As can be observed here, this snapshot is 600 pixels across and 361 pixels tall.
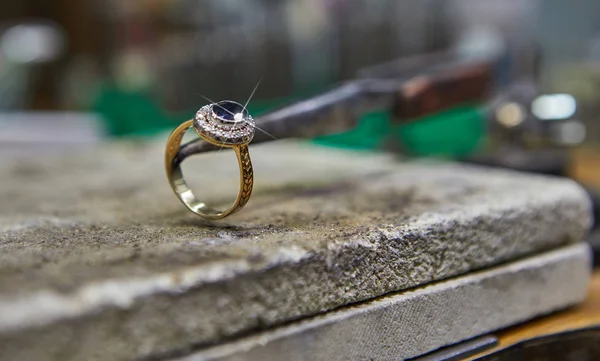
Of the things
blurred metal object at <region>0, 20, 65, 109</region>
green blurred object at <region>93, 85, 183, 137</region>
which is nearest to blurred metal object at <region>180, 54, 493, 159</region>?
green blurred object at <region>93, 85, 183, 137</region>

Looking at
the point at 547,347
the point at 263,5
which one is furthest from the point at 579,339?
the point at 263,5

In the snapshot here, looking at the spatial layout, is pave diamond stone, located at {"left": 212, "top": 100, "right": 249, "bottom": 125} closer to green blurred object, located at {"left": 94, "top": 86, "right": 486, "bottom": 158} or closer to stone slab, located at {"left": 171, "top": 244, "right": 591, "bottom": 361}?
stone slab, located at {"left": 171, "top": 244, "right": 591, "bottom": 361}

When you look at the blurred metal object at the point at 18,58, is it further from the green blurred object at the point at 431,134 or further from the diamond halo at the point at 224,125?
the diamond halo at the point at 224,125

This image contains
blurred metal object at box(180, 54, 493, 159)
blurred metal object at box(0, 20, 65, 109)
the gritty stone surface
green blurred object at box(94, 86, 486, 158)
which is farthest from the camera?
blurred metal object at box(0, 20, 65, 109)

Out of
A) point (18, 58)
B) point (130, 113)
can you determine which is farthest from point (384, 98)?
point (18, 58)

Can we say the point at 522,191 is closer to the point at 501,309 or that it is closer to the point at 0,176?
the point at 501,309

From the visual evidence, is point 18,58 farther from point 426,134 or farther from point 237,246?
point 237,246

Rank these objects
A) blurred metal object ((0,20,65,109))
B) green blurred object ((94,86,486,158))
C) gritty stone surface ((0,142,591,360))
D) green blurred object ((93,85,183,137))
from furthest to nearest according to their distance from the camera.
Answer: blurred metal object ((0,20,65,109)), green blurred object ((93,85,183,137)), green blurred object ((94,86,486,158)), gritty stone surface ((0,142,591,360))
